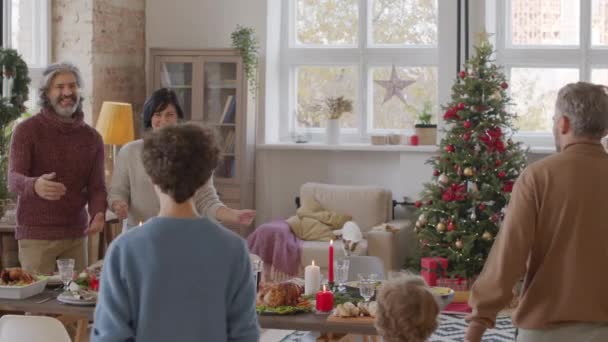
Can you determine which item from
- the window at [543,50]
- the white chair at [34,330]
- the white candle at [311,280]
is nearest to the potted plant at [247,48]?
the window at [543,50]

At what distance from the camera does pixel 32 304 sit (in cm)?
421

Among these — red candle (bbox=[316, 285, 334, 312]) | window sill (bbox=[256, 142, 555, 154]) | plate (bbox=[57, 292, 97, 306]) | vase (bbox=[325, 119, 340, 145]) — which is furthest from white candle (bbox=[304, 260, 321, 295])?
vase (bbox=[325, 119, 340, 145])

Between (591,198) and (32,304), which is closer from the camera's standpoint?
(591,198)

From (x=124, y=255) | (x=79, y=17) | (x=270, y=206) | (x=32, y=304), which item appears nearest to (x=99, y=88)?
(x=79, y=17)

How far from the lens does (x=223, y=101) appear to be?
874cm

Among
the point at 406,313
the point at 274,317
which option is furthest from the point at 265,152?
the point at 406,313

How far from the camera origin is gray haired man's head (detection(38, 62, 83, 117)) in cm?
504

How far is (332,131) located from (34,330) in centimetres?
559

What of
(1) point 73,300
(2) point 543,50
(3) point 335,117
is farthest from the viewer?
(3) point 335,117

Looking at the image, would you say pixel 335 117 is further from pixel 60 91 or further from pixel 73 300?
pixel 73 300

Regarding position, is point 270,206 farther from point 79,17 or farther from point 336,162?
point 79,17

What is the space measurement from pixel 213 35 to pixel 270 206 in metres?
1.58

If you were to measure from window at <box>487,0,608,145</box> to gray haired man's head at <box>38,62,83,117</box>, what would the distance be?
471 centimetres

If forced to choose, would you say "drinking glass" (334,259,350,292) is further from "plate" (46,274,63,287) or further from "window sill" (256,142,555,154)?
"window sill" (256,142,555,154)
